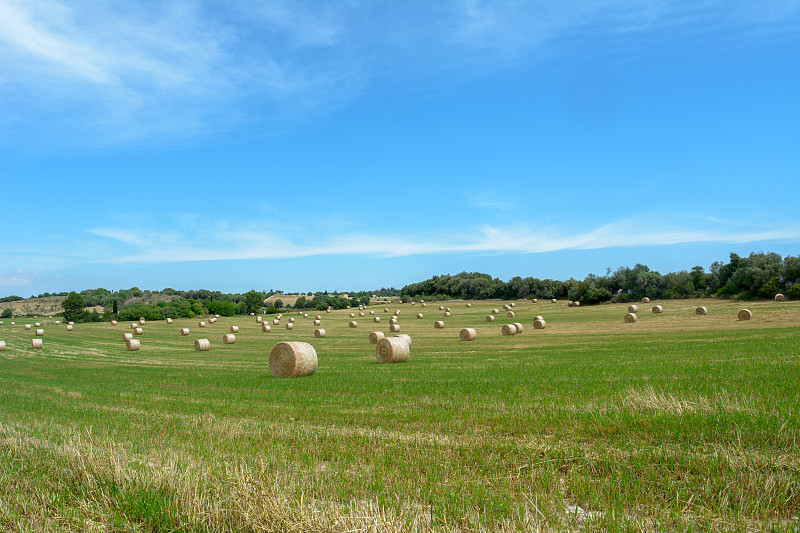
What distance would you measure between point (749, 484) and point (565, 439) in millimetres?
2886

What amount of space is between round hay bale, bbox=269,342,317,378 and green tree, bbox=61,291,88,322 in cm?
10300

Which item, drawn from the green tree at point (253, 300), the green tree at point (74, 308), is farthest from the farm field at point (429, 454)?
the green tree at point (253, 300)

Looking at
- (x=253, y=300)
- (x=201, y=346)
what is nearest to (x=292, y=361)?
(x=201, y=346)

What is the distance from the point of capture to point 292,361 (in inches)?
894

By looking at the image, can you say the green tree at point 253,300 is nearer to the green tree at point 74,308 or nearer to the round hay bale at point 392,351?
the green tree at point 74,308

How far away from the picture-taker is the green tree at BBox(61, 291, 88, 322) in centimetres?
10838

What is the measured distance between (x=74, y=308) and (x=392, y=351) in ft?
358

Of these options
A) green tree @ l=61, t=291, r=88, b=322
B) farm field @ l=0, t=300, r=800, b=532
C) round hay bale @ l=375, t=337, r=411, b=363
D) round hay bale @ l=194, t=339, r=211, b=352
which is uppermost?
green tree @ l=61, t=291, r=88, b=322

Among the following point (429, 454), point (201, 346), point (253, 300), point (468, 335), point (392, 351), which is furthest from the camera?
point (253, 300)

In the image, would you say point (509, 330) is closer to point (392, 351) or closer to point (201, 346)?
point (392, 351)

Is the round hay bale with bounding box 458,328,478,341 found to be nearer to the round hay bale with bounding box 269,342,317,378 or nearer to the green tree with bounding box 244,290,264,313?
the round hay bale with bounding box 269,342,317,378

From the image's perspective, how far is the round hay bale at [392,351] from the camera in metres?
27.0

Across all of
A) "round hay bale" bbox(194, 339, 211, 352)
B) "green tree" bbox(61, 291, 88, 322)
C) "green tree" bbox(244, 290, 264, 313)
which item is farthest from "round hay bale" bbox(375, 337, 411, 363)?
"green tree" bbox(244, 290, 264, 313)

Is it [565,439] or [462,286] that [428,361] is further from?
[462,286]
